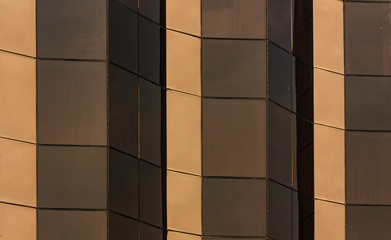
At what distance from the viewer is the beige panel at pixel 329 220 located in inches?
1159

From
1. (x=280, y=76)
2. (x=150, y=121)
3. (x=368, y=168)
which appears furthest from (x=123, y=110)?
(x=368, y=168)

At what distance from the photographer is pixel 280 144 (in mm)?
28062

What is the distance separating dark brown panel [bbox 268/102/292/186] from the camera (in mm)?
27766

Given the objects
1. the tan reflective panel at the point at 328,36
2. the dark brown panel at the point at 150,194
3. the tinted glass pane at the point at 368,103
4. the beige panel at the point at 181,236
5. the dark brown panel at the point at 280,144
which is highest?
the tan reflective panel at the point at 328,36

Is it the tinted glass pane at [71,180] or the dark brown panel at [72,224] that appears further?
the tinted glass pane at [71,180]

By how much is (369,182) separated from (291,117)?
3718mm

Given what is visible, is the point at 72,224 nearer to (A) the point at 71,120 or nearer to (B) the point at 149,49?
(A) the point at 71,120
